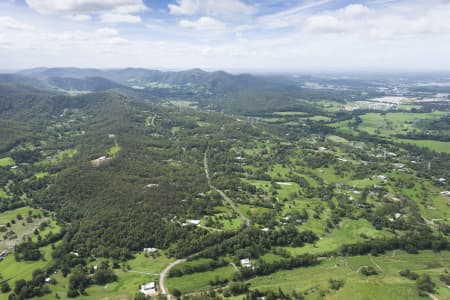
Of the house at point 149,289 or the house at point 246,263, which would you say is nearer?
the house at point 149,289

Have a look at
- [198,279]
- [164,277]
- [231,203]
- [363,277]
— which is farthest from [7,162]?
[363,277]

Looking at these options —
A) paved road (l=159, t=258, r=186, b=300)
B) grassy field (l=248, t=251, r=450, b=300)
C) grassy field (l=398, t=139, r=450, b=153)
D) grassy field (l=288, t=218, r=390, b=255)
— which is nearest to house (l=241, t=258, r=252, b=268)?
grassy field (l=248, t=251, r=450, b=300)

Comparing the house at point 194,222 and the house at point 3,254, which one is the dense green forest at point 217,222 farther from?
the house at point 3,254

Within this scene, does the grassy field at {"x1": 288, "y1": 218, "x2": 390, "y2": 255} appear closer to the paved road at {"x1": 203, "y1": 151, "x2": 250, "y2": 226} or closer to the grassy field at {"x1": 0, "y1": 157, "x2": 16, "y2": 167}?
the paved road at {"x1": 203, "y1": 151, "x2": 250, "y2": 226}

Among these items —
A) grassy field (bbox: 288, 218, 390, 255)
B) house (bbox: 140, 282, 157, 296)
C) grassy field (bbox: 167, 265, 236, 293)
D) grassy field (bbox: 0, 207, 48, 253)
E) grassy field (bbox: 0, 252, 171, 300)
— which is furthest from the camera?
grassy field (bbox: 0, 207, 48, 253)

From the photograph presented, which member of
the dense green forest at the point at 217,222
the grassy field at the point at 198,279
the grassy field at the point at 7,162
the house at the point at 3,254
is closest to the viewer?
the grassy field at the point at 198,279

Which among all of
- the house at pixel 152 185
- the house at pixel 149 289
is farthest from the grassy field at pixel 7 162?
the house at pixel 149 289
